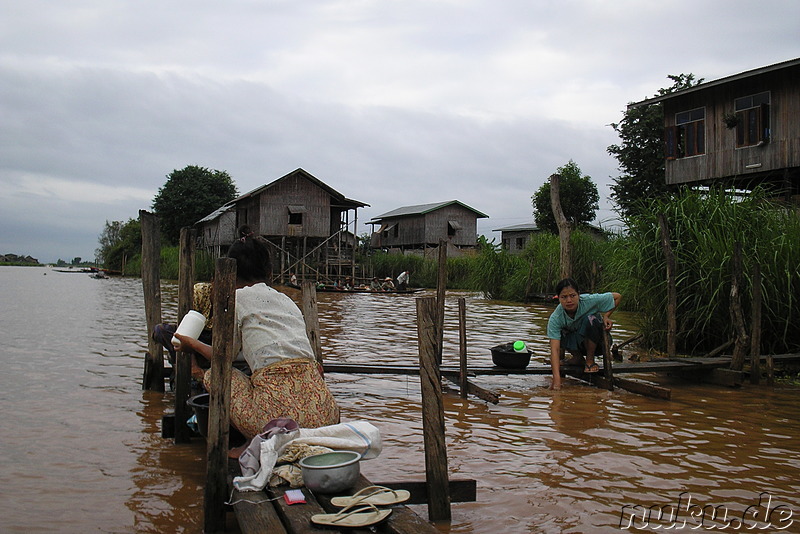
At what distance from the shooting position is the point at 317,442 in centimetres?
357

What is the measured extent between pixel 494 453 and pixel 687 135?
60.8ft

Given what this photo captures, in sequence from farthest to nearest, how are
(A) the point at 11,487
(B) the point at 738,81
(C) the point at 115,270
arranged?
(C) the point at 115,270, (B) the point at 738,81, (A) the point at 11,487

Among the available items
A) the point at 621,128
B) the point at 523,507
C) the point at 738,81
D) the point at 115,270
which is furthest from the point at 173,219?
the point at 523,507

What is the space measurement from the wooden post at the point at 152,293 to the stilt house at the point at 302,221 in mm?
24711

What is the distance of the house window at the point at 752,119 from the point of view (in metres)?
18.0

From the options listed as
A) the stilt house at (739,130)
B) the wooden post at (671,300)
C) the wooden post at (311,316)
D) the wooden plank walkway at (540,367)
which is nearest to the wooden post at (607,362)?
the wooden plank walkway at (540,367)

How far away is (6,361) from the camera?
8.90 m

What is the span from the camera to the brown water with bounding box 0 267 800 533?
3697mm

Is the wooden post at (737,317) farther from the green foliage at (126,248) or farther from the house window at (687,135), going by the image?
the green foliage at (126,248)

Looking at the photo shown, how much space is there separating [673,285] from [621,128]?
84.5ft

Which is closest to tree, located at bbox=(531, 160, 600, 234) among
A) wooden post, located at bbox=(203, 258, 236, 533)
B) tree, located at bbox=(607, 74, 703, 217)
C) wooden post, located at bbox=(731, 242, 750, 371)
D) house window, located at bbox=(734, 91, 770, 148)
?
tree, located at bbox=(607, 74, 703, 217)

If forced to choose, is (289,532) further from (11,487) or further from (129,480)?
(11,487)

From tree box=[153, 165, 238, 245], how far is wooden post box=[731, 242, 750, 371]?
153 feet

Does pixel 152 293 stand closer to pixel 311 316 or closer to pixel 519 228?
pixel 311 316
